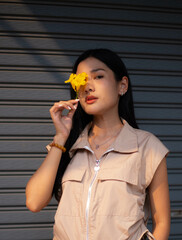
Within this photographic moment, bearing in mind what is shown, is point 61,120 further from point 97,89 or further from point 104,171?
point 104,171

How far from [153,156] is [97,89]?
0.67 metres

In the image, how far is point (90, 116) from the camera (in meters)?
2.83

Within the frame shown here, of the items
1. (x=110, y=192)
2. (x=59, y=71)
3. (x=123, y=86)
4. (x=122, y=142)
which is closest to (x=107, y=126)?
(x=122, y=142)

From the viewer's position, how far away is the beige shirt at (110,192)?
82.8 inches

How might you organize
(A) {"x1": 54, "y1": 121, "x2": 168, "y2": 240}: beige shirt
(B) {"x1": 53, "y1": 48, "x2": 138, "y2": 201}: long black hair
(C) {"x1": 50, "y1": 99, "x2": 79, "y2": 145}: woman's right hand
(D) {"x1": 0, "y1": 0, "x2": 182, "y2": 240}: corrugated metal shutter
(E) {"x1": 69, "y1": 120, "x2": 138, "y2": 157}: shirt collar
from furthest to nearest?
(D) {"x1": 0, "y1": 0, "x2": 182, "y2": 240}: corrugated metal shutter → (B) {"x1": 53, "y1": 48, "x2": 138, "y2": 201}: long black hair → (C) {"x1": 50, "y1": 99, "x2": 79, "y2": 145}: woman's right hand → (E) {"x1": 69, "y1": 120, "x2": 138, "y2": 157}: shirt collar → (A) {"x1": 54, "y1": 121, "x2": 168, "y2": 240}: beige shirt

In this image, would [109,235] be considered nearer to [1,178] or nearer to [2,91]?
[1,178]

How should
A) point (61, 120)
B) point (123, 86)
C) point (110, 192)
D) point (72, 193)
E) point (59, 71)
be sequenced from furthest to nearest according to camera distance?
point (59, 71), point (123, 86), point (61, 120), point (72, 193), point (110, 192)

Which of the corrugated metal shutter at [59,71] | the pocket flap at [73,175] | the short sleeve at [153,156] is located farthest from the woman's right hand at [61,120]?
the corrugated metal shutter at [59,71]

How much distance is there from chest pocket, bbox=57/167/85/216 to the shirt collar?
0.22 metres

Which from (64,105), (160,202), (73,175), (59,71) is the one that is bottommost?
(160,202)

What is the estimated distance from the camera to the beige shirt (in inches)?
82.8

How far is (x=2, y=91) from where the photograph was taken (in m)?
3.48

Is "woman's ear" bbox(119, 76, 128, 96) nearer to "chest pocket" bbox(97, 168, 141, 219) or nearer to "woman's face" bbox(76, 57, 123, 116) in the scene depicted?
"woman's face" bbox(76, 57, 123, 116)

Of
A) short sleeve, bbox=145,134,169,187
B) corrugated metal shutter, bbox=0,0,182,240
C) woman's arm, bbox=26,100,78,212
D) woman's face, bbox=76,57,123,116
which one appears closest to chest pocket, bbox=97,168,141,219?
short sleeve, bbox=145,134,169,187
